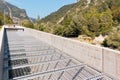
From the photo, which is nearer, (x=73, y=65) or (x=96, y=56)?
(x=96, y=56)

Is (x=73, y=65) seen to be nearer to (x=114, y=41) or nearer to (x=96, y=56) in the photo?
(x=96, y=56)

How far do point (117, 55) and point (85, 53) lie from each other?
2599mm

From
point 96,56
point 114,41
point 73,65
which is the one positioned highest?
point 96,56

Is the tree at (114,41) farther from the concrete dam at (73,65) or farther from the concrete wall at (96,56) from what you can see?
the concrete dam at (73,65)

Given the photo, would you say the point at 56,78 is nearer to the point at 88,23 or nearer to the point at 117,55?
the point at 117,55

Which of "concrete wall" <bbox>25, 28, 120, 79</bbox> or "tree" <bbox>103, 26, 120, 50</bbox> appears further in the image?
"tree" <bbox>103, 26, 120, 50</bbox>

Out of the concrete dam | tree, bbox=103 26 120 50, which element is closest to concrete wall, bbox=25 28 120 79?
the concrete dam

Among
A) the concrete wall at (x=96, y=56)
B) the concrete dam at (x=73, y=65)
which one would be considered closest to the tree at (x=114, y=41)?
the concrete wall at (x=96, y=56)

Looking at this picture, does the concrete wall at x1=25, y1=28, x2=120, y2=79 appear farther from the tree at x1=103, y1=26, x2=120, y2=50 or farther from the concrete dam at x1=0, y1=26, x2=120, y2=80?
the tree at x1=103, y1=26, x2=120, y2=50

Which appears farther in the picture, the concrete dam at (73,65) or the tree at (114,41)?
the tree at (114,41)

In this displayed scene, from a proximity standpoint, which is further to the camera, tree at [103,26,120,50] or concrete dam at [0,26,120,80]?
tree at [103,26,120,50]

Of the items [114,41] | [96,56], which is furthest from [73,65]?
[114,41]

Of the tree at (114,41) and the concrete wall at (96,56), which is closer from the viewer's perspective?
the concrete wall at (96,56)

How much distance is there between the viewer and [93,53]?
29.6ft
